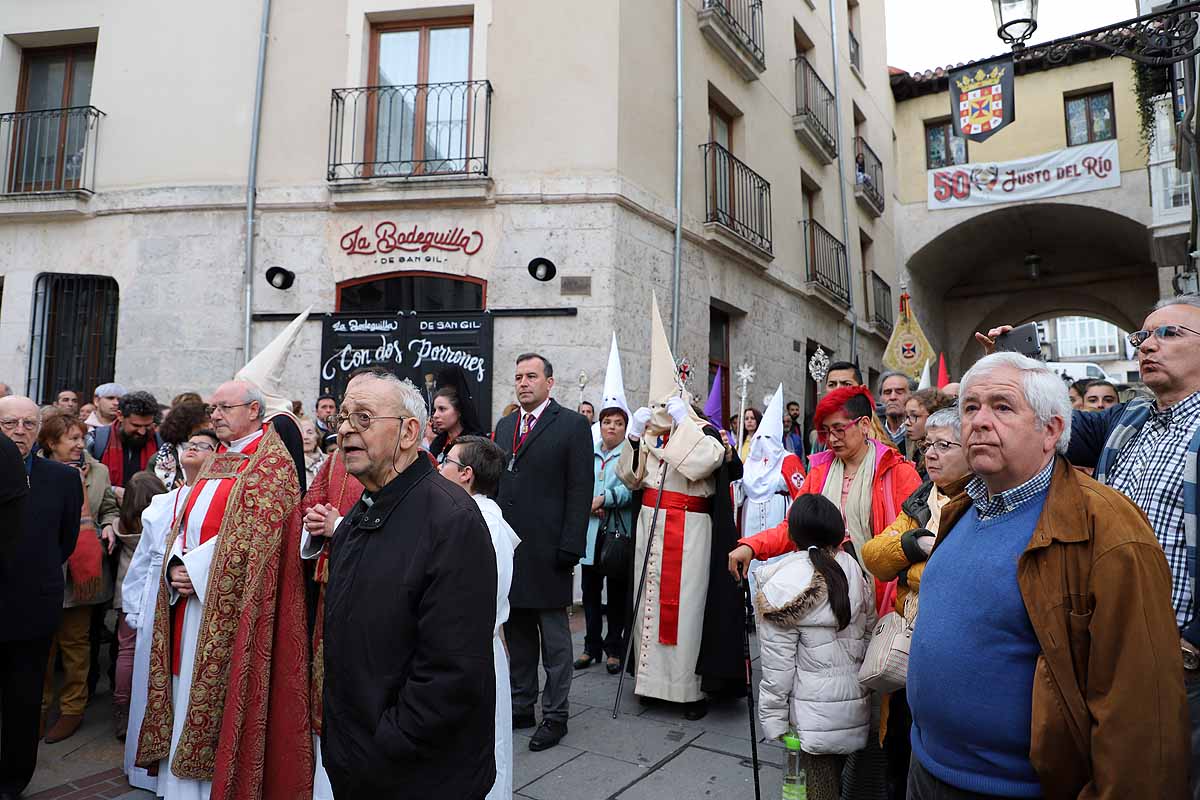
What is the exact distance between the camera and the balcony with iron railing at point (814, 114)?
48.1 ft

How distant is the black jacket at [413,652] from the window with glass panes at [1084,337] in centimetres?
6052

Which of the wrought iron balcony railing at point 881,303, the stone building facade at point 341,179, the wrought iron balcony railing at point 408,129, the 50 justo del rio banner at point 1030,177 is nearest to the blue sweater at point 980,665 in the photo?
the stone building facade at point 341,179

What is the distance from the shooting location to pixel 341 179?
9.63 meters

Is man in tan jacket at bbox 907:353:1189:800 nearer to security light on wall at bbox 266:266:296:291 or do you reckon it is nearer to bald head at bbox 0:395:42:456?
bald head at bbox 0:395:42:456

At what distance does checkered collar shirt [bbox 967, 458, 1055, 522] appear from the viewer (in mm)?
1912

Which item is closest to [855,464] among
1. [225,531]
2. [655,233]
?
[225,531]

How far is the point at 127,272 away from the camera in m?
10.1

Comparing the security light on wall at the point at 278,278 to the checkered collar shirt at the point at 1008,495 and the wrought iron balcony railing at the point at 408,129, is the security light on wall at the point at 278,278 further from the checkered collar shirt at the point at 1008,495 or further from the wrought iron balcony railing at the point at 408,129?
the checkered collar shirt at the point at 1008,495

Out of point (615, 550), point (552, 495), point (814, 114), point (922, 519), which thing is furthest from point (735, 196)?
point (922, 519)

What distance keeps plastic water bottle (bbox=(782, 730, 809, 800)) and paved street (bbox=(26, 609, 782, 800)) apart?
14.6 inches

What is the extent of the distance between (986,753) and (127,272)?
11088 millimetres

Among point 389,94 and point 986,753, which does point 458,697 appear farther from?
point 389,94

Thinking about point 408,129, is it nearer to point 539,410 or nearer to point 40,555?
point 539,410

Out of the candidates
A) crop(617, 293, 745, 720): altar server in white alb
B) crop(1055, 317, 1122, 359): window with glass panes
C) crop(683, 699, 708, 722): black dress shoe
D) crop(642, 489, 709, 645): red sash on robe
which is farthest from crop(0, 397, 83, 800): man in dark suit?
crop(1055, 317, 1122, 359): window with glass panes
